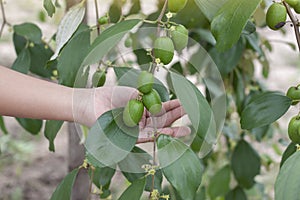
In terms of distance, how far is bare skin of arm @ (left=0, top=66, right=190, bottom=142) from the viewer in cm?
90

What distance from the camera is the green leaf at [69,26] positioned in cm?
88

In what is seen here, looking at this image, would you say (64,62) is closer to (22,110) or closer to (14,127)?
(22,110)

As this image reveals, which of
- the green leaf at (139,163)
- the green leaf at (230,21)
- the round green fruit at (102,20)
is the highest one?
the green leaf at (230,21)

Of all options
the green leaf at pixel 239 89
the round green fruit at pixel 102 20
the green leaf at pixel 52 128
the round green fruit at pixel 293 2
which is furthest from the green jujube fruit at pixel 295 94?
the green leaf at pixel 239 89

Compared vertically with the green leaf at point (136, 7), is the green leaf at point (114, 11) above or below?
above

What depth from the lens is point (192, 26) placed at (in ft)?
4.24

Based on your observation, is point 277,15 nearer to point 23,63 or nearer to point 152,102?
point 152,102

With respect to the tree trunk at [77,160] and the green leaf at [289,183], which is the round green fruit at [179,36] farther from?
the tree trunk at [77,160]

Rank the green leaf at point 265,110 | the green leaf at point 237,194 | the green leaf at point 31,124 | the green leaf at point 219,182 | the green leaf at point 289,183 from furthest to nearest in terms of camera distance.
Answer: the green leaf at point 219,182
the green leaf at point 237,194
the green leaf at point 31,124
the green leaf at point 265,110
the green leaf at point 289,183

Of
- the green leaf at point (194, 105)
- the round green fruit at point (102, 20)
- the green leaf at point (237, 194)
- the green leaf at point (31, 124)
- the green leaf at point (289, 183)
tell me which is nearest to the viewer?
the green leaf at point (289, 183)

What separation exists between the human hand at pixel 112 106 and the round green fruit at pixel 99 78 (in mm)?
11

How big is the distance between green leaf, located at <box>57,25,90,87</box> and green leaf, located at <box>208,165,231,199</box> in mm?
808

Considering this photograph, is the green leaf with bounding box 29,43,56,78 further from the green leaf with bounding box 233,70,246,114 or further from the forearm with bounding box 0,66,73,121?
the green leaf with bounding box 233,70,246,114

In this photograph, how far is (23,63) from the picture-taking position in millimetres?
1174
